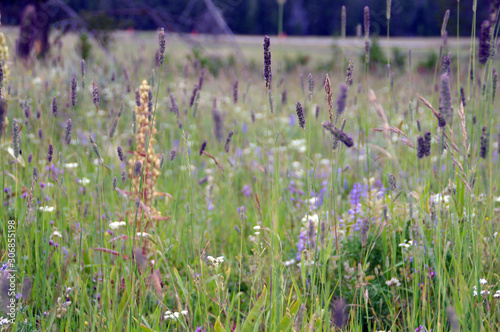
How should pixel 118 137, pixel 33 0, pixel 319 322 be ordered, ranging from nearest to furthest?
pixel 319 322
pixel 118 137
pixel 33 0

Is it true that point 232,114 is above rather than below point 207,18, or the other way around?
Answer: below

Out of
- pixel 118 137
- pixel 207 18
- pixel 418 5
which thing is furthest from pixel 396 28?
pixel 118 137

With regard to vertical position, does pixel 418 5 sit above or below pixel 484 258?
above

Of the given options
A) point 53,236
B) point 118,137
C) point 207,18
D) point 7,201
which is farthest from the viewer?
point 207,18

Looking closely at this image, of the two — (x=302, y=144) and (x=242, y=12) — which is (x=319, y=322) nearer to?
(x=302, y=144)

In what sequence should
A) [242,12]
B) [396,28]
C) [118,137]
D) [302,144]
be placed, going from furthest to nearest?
[242,12] < [396,28] < [302,144] < [118,137]

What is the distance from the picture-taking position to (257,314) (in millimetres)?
1292

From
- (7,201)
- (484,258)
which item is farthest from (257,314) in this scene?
(7,201)

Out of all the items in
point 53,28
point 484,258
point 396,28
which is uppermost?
point 396,28

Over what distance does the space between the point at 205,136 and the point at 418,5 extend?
33193mm

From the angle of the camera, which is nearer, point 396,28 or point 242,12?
point 396,28

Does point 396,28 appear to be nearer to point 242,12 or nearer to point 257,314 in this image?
point 242,12

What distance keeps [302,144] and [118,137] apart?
5.43ft

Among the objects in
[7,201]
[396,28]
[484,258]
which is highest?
[396,28]
